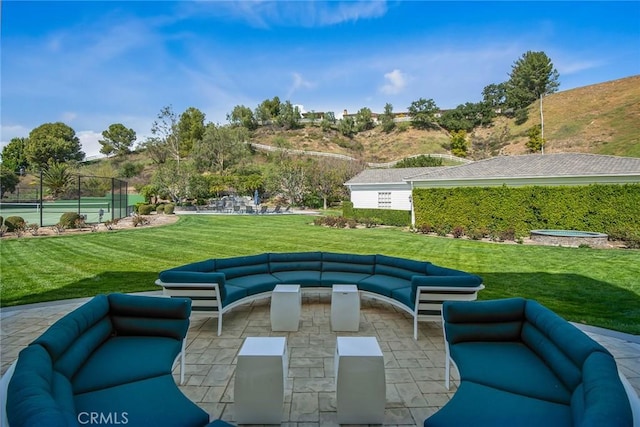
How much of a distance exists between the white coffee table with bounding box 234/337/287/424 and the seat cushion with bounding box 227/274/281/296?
Answer: 2264 mm

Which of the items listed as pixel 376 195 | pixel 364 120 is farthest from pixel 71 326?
pixel 364 120

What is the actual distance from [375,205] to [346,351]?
2058cm

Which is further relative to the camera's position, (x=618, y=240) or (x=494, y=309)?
(x=618, y=240)

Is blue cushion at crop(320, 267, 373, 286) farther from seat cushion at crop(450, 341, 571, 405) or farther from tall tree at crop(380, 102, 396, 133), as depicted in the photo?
tall tree at crop(380, 102, 396, 133)

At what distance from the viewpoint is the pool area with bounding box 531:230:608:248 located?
1234 centimetres

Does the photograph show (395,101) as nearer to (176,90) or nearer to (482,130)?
(482,130)

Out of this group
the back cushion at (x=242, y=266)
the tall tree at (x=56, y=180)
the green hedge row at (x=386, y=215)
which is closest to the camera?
the back cushion at (x=242, y=266)

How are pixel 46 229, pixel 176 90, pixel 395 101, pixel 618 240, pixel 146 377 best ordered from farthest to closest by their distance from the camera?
pixel 395 101
pixel 176 90
pixel 46 229
pixel 618 240
pixel 146 377

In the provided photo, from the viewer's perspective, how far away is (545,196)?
47.2ft

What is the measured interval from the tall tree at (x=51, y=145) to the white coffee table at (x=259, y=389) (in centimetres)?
6559

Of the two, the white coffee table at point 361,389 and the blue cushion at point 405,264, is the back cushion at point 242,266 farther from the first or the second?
the white coffee table at point 361,389

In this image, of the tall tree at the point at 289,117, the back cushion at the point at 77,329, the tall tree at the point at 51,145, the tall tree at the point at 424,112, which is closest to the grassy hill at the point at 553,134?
the tall tree at the point at 424,112

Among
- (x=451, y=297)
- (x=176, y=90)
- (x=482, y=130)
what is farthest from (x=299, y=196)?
(x=482, y=130)

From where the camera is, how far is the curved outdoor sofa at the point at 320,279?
14.1 ft
